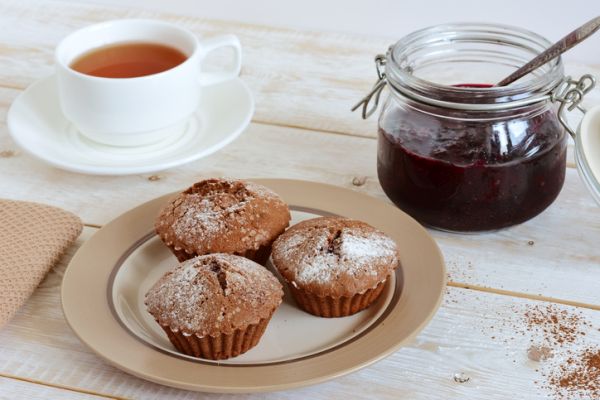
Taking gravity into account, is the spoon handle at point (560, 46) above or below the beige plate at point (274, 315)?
above

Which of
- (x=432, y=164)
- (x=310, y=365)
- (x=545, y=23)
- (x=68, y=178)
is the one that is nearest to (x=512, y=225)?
(x=432, y=164)

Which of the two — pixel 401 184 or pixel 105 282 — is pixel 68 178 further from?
pixel 401 184

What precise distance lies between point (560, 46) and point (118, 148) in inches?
29.3

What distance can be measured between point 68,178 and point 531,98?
77cm

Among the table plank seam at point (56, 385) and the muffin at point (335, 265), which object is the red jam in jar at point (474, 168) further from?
the table plank seam at point (56, 385)

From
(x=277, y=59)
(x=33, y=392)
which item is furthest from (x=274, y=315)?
(x=277, y=59)

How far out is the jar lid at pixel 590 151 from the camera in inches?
44.4

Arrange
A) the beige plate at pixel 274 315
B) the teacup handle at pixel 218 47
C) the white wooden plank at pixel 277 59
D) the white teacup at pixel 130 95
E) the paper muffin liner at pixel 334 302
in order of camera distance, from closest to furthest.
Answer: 1. the beige plate at pixel 274 315
2. the paper muffin liner at pixel 334 302
3. the white teacup at pixel 130 95
4. the teacup handle at pixel 218 47
5. the white wooden plank at pixel 277 59

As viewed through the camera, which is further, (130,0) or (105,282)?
(130,0)

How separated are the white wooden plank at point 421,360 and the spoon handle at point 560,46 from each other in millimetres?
325

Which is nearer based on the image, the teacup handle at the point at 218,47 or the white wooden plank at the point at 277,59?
the teacup handle at the point at 218,47

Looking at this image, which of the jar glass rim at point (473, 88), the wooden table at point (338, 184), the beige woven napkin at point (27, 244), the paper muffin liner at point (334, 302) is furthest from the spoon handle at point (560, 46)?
the beige woven napkin at point (27, 244)

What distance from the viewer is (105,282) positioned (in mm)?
1096

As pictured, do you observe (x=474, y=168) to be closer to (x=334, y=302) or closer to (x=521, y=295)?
(x=521, y=295)
